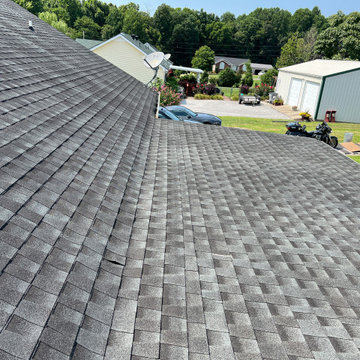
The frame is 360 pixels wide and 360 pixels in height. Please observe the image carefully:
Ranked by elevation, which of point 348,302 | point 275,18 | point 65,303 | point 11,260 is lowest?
point 348,302

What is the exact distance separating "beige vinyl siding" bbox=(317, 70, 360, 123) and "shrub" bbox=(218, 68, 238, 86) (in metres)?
31.2

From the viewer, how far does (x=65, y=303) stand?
2.81 metres

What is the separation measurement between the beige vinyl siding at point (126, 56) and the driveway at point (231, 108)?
546 centimetres

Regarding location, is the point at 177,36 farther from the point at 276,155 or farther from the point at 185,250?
the point at 185,250

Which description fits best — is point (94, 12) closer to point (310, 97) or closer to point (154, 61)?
point (310, 97)

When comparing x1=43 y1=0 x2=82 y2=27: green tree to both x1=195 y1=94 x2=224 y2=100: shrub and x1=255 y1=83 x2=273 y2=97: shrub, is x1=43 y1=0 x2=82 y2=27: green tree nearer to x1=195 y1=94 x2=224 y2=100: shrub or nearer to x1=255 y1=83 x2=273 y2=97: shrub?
x1=195 y1=94 x2=224 y2=100: shrub

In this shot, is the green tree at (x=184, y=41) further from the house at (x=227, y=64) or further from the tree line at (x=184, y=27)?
the house at (x=227, y=64)

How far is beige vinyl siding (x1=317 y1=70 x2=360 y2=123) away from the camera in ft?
98.9

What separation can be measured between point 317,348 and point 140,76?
3564 centimetres

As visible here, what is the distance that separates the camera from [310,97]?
32.7m

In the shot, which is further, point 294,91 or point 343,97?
point 294,91

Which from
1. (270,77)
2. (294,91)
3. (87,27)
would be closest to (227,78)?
(270,77)

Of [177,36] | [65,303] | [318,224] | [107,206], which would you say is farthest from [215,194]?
[177,36]

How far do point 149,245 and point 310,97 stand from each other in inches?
1275
